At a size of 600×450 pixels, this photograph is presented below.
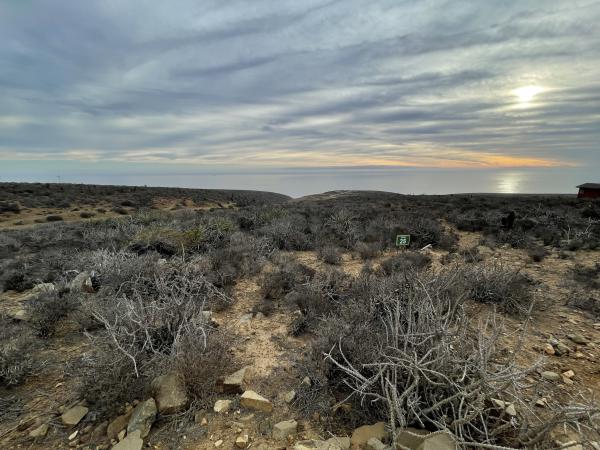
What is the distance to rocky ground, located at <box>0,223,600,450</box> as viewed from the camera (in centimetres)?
246

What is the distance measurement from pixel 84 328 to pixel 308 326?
9.40 ft

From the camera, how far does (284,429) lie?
2.52 meters

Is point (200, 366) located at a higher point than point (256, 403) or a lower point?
higher

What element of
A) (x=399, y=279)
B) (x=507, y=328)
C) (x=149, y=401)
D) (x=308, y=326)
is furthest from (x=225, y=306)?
(x=507, y=328)

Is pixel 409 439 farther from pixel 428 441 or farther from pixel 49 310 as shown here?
pixel 49 310

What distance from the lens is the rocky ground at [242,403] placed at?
8.05 feet

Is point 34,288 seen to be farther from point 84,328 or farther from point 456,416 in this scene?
point 456,416

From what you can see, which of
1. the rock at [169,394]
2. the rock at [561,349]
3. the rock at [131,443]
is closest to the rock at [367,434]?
the rock at [169,394]

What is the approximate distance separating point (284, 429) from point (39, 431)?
78.3 inches

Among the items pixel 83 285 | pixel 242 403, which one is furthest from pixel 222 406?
pixel 83 285

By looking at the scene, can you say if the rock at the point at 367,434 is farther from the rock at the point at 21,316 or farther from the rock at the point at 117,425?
the rock at the point at 21,316

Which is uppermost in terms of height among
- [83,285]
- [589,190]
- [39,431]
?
[589,190]

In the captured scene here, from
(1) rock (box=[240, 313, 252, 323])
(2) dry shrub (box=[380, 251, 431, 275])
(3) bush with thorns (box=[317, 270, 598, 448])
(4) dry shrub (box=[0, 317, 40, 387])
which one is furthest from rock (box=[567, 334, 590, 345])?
(4) dry shrub (box=[0, 317, 40, 387])

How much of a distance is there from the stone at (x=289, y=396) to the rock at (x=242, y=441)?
0.50m
